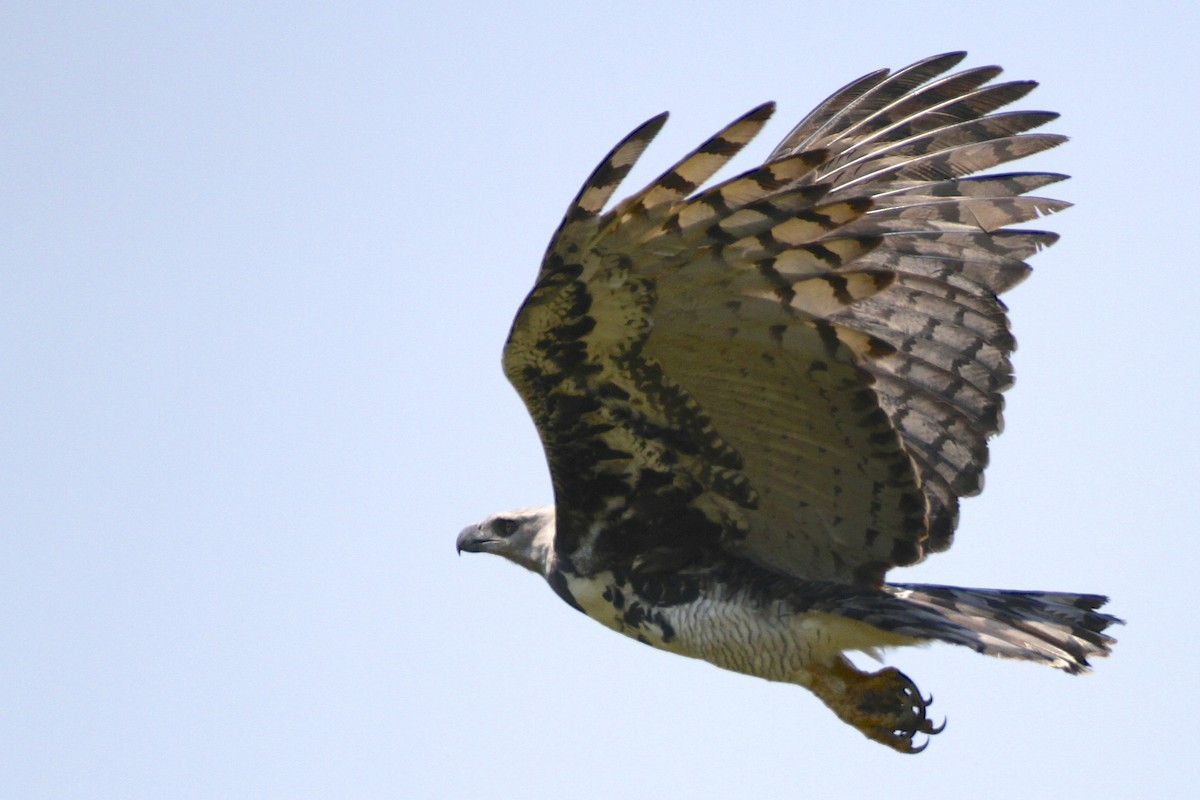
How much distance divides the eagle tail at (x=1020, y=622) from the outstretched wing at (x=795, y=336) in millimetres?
245

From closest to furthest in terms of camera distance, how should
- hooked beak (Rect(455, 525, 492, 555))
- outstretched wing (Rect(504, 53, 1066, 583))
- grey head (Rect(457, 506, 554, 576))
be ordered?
outstretched wing (Rect(504, 53, 1066, 583)), grey head (Rect(457, 506, 554, 576)), hooked beak (Rect(455, 525, 492, 555))

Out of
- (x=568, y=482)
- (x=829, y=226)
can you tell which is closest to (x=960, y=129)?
(x=829, y=226)

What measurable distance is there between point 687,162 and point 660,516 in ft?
5.49

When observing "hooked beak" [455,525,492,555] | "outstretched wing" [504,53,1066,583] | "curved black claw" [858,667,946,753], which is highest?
"outstretched wing" [504,53,1066,583]

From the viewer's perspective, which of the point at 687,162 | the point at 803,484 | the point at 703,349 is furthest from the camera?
the point at 803,484

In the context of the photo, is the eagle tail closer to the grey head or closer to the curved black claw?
the curved black claw

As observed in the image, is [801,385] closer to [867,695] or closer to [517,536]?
[867,695]

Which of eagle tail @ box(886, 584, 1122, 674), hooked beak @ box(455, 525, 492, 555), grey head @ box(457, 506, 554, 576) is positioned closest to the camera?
eagle tail @ box(886, 584, 1122, 674)

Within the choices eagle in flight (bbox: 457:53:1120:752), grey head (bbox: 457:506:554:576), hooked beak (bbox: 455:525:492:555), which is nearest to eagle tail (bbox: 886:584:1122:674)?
eagle in flight (bbox: 457:53:1120:752)

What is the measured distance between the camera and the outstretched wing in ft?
18.2

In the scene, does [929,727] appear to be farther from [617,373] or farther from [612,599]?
[617,373]

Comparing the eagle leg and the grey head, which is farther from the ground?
the grey head

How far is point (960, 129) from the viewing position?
7.12 m

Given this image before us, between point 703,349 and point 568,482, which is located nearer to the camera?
point 703,349
